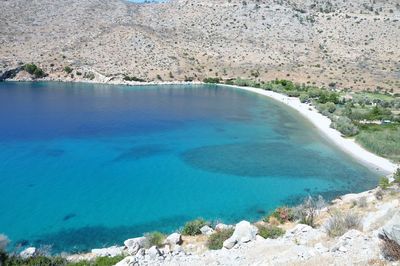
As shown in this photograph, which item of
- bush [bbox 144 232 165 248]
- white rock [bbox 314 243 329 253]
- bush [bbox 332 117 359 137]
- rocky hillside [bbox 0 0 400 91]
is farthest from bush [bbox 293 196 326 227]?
rocky hillside [bbox 0 0 400 91]

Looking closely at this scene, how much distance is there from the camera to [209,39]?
11956 cm

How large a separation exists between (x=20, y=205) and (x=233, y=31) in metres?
106

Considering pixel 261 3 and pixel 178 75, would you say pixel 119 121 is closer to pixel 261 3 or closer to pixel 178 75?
pixel 178 75

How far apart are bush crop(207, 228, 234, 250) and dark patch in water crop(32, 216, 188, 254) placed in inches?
260

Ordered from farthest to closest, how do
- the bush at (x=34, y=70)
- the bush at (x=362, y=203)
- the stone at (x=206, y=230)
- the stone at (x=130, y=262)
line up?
the bush at (x=34, y=70) < the bush at (x=362, y=203) < the stone at (x=206, y=230) < the stone at (x=130, y=262)

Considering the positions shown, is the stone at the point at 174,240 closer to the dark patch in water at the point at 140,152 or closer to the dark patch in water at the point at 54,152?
the dark patch in water at the point at 140,152

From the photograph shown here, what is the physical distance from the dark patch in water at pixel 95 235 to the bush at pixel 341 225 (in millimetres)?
10719

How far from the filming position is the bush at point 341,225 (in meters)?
16.2

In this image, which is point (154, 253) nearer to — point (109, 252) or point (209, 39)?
point (109, 252)

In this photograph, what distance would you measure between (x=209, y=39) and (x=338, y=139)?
79.2 m

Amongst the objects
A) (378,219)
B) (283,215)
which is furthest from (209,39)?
(378,219)

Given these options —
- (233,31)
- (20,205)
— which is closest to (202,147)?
(20,205)

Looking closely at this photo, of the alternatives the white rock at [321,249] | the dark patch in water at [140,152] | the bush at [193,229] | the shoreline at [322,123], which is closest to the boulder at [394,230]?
the white rock at [321,249]

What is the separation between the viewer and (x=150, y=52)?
109m
